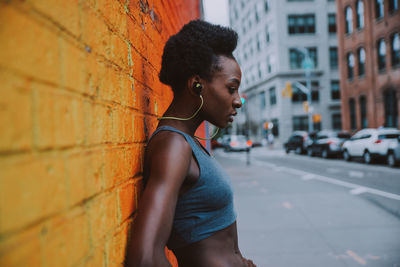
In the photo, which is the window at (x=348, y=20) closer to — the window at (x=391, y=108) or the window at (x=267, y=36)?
the window at (x=391, y=108)

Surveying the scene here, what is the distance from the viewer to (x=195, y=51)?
1.55 meters

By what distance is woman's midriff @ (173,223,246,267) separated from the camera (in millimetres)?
1496

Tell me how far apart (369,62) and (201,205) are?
92.3ft

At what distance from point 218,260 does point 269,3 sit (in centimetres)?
4569

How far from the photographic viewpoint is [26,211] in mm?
663

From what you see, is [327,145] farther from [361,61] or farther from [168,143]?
[168,143]

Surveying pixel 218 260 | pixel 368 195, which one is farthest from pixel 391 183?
pixel 218 260

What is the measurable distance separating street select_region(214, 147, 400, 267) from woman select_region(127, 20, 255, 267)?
2.65 metres

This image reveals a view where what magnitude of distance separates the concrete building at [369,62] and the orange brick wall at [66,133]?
25.1m

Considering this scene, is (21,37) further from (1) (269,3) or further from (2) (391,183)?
(1) (269,3)

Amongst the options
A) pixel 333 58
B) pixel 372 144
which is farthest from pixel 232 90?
pixel 333 58

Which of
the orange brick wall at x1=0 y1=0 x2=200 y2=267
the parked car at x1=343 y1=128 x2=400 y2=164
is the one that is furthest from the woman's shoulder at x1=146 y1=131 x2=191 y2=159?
the parked car at x1=343 y1=128 x2=400 y2=164

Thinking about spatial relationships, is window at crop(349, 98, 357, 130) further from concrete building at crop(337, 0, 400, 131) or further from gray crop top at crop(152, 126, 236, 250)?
gray crop top at crop(152, 126, 236, 250)

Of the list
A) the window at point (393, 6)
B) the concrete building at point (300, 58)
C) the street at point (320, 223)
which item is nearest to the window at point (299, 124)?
the concrete building at point (300, 58)
